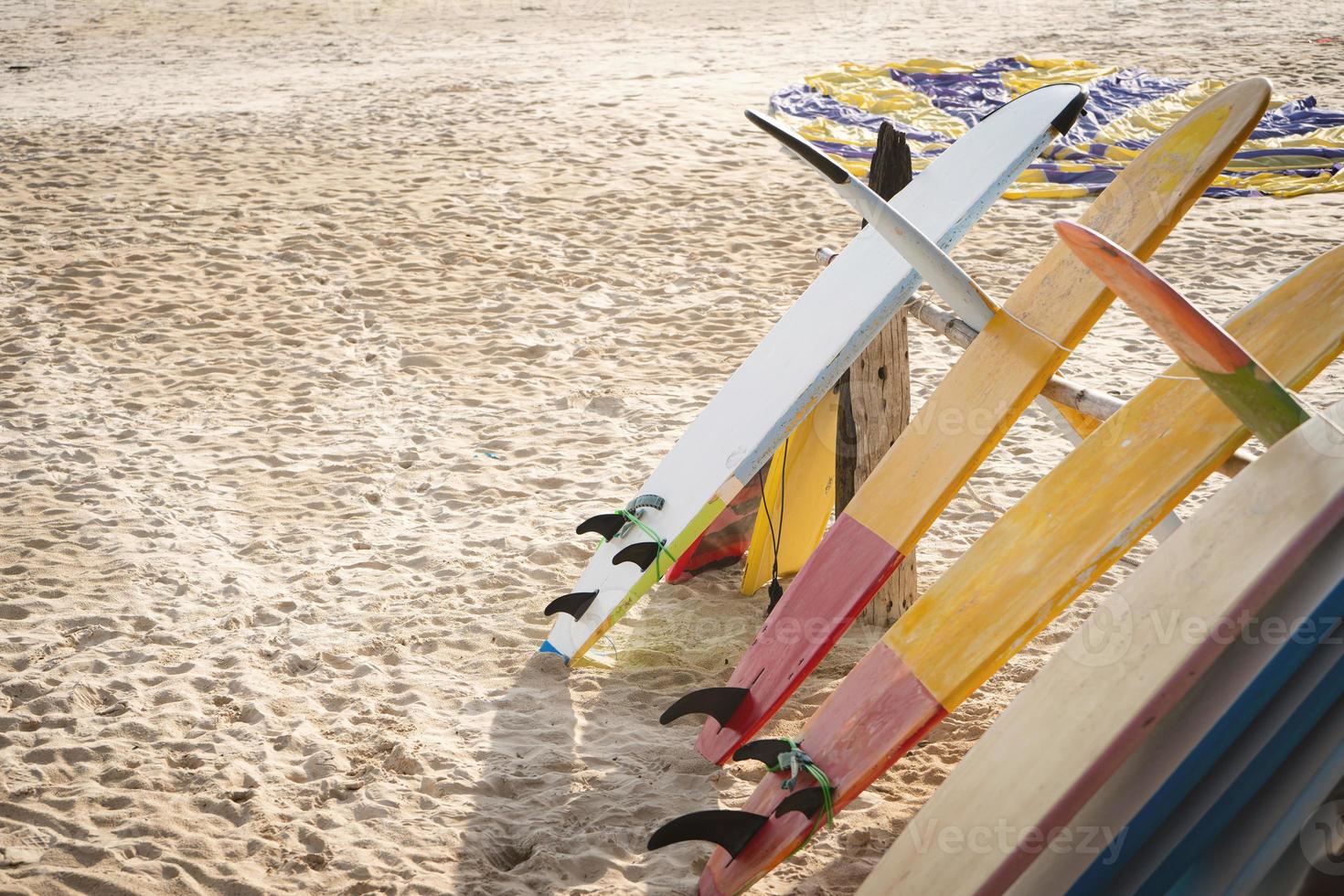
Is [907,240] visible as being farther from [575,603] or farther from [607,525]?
[575,603]

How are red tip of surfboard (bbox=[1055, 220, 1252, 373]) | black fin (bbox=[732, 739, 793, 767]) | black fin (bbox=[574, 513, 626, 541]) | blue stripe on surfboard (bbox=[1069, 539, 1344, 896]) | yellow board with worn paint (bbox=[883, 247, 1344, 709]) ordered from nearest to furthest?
blue stripe on surfboard (bbox=[1069, 539, 1344, 896]) < red tip of surfboard (bbox=[1055, 220, 1252, 373]) < yellow board with worn paint (bbox=[883, 247, 1344, 709]) < black fin (bbox=[732, 739, 793, 767]) < black fin (bbox=[574, 513, 626, 541])

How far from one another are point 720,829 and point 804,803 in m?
0.18

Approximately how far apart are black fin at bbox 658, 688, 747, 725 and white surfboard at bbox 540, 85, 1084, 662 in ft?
1.25

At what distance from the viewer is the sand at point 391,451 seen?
7.80ft

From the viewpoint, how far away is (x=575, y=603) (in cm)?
275

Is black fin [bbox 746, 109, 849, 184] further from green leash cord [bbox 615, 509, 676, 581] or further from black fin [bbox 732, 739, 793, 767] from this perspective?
black fin [bbox 732, 739, 793, 767]

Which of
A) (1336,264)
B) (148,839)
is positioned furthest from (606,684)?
(1336,264)

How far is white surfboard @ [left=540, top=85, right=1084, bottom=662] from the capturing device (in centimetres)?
250

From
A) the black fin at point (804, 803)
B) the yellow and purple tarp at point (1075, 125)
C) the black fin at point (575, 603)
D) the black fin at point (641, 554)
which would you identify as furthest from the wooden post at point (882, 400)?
the yellow and purple tarp at point (1075, 125)

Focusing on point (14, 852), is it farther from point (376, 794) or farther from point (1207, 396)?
point (1207, 396)

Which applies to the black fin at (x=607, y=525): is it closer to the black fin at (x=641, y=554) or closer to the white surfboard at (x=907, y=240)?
the black fin at (x=641, y=554)

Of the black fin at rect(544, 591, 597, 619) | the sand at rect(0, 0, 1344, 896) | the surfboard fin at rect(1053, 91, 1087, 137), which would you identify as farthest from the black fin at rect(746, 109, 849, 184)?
the sand at rect(0, 0, 1344, 896)

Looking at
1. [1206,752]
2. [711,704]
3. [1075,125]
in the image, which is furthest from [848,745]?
[1075,125]

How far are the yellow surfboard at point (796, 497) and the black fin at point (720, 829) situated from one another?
→ 1194 millimetres
